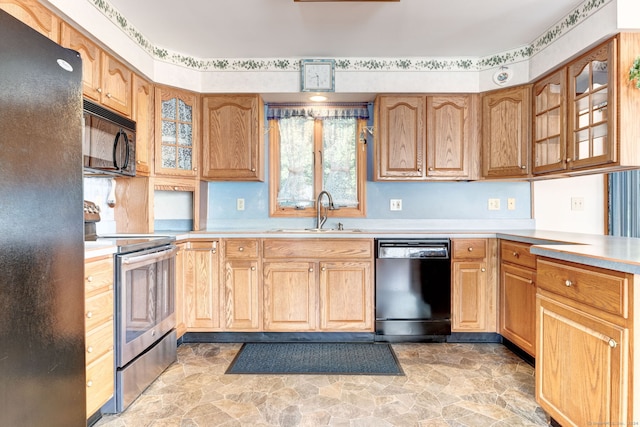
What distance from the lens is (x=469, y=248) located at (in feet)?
8.91

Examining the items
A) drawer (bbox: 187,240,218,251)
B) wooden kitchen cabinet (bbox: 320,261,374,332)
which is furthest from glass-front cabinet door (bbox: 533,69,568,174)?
drawer (bbox: 187,240,218,251)

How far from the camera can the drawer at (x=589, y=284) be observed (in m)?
1.21

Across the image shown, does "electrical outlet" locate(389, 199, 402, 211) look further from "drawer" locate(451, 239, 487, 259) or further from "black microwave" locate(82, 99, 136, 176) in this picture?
"black microwave" locate(82, 99, 136, 176)

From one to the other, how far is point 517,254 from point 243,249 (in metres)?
2.03

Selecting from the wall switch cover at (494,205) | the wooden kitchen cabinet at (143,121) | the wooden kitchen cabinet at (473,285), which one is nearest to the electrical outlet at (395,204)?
the wooden kitchen cabinet at (473,285)

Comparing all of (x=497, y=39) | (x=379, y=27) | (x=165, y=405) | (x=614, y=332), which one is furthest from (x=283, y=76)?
(x=614, y=332)

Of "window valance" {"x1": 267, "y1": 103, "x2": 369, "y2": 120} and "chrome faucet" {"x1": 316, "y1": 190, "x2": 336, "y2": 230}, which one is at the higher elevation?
"window valance" {"x1": 267, "y1": 103, "x2": 369, "y2": 120}

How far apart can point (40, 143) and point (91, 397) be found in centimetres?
126

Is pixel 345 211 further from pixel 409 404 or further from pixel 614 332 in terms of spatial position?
pixel 614 332

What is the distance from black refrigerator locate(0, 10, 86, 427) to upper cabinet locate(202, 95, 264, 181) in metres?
1.79

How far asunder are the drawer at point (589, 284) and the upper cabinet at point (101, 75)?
2.63 meters

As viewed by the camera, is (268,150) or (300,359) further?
(268,150)

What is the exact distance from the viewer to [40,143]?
978mm

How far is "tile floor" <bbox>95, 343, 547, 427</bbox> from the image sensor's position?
68.5 inches
